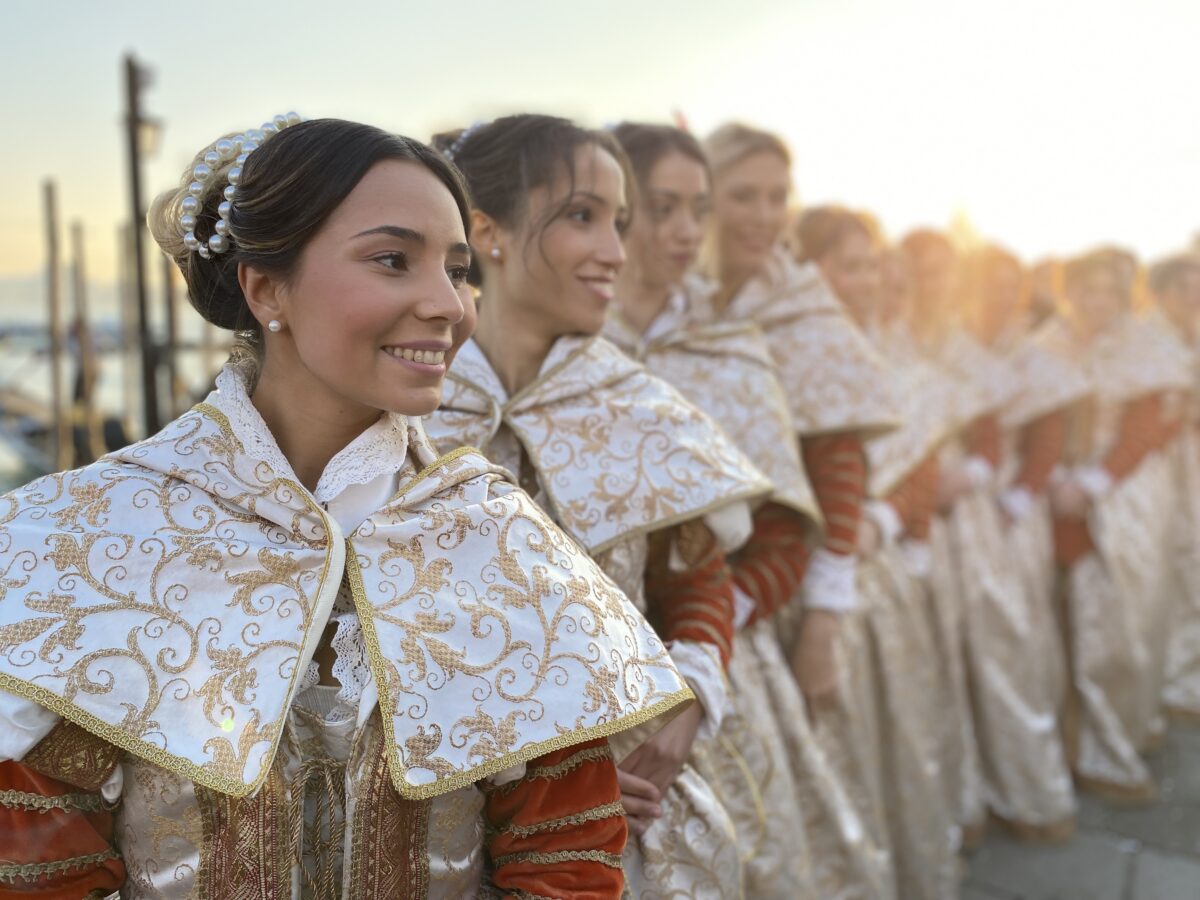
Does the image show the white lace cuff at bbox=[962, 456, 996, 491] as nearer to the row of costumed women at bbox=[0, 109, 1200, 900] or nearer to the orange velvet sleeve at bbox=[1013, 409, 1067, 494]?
the orange velvet sleeve at bbox=[1013, 409, 1067, 494]

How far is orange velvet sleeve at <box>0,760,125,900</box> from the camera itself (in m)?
1.16

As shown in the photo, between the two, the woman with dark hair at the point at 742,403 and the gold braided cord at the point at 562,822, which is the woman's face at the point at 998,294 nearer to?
the woman with dark hair at the point at 742,403

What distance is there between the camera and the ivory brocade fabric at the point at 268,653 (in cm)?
121

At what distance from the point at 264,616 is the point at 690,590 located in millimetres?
925

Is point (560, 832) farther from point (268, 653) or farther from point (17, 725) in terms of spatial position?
point (17, 725)

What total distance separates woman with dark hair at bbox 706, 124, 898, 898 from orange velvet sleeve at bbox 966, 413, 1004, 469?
178 cm

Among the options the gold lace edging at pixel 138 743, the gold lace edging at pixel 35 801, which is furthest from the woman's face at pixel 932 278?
the gold lace edging at pixel 35 801

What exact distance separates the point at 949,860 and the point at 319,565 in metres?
2.84

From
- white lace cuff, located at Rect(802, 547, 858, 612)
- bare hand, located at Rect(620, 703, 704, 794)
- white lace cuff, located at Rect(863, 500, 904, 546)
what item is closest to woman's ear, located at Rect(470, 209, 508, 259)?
bare hand, located at Rect(620, 703, 704, 794)

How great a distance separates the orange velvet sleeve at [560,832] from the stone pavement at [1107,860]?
293 cm

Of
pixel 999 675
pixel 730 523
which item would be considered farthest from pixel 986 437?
pixel 730 523

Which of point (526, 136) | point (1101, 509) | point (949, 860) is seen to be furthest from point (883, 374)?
point (1101, 509)

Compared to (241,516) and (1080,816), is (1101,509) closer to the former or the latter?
(1080,816)

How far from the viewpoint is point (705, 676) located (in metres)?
1.88
